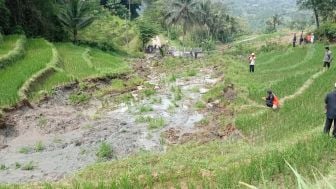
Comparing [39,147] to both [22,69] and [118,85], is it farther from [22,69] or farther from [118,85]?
[118,85]

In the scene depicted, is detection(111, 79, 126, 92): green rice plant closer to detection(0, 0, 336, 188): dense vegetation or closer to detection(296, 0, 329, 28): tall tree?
detection(0, 0, 336, 188): dense vegetation

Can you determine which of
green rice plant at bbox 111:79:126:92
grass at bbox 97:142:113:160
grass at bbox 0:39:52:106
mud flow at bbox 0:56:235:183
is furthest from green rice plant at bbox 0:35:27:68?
grass at bbox 97:142:113:160

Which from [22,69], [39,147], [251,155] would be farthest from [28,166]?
[22,69]

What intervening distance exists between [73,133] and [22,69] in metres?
6.63

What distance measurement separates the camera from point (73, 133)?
51.6 feet

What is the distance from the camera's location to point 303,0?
41.1m

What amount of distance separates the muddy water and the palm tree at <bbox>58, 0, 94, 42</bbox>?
15.9 m

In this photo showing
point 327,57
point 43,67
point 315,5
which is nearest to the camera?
point 327,57

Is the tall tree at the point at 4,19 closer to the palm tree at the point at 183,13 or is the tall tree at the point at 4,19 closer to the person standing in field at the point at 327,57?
the person standing in field at the point at 327,57

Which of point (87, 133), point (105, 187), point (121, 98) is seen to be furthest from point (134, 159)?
point (121, 98)

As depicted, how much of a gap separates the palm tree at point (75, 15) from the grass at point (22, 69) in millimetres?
7582

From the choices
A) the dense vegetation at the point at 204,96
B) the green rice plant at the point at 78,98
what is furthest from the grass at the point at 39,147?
the green rice plant at the point at 78,98

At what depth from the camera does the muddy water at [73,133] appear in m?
12.6

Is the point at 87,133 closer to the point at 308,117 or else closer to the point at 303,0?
the point at 308,117
